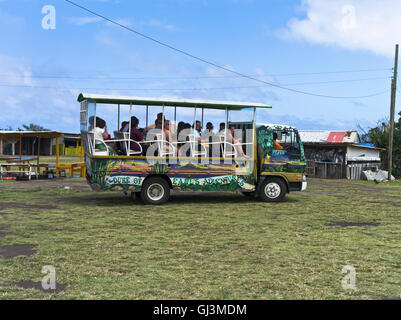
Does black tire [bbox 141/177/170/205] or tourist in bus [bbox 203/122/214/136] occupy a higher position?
tourist in bus [bbox 203/122/214/136]

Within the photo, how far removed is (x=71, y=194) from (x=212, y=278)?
11.1 meters

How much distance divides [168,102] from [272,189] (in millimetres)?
4495

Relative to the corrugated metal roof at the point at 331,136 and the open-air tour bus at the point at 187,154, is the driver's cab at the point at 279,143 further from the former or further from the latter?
the corrugated metal roof at the point at 331,136

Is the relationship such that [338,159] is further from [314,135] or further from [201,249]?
[201,249]

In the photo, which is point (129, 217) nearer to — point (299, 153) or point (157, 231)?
point (157, 231)

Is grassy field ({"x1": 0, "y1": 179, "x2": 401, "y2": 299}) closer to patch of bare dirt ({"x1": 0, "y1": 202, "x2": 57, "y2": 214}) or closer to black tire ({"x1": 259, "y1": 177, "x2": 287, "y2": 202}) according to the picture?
patch of bare dirt ({"x1": 0, "y1": 202, "x2": 57, "y2": 214})

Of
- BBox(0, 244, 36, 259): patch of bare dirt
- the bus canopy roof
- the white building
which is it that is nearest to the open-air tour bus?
the bus canopy roof

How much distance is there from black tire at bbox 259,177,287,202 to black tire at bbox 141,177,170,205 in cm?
328

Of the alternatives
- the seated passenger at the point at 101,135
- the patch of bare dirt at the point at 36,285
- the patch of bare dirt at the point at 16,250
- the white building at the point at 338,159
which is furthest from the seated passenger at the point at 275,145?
the white building at the point at 338,159

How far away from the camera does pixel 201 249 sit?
7340mm

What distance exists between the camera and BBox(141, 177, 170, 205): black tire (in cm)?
1302

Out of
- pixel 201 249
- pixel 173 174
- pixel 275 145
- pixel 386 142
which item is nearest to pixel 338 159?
pixel 386 142

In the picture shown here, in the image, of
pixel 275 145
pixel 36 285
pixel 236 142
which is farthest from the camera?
pixel 275 145
